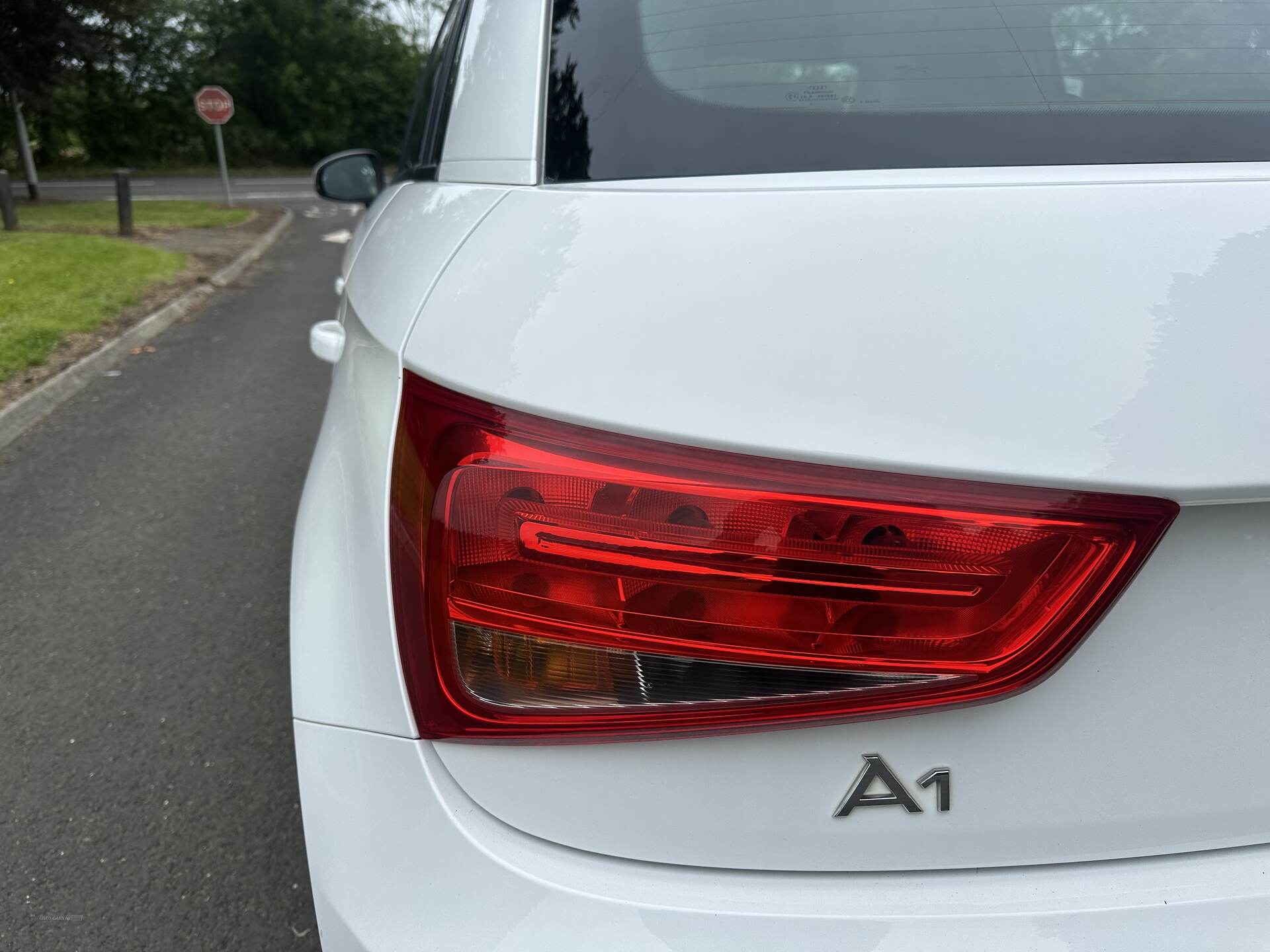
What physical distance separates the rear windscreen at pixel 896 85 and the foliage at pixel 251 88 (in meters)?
36.7

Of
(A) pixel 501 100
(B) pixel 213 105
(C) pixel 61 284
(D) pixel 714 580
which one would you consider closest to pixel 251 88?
(B) pixel 213 105

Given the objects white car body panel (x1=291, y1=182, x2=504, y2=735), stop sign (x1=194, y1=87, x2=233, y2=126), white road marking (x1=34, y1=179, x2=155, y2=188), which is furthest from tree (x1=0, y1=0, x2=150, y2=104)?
white car body panel (x1=291, y1=182, x2=504, y2=735)

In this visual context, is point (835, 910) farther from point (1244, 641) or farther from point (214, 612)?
point (214, 612)

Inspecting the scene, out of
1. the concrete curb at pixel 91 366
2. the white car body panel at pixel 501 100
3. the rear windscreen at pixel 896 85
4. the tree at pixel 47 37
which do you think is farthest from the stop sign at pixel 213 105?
the rear windscreen at pixel 896 85

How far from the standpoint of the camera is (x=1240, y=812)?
2.95 feet

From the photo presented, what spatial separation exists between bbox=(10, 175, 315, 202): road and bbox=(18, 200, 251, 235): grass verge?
103 inches

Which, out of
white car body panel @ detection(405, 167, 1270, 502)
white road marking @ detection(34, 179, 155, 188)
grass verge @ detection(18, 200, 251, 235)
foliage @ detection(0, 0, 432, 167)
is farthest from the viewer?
foliage @ detection(0, 0, 432, 167)

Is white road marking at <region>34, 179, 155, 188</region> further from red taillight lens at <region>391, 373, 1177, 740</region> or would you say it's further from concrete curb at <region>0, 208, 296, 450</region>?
red taillight lens at <region>391, 373, 1177, 740</region>

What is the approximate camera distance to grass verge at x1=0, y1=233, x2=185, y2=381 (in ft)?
20.5

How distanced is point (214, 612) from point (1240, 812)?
9.55 feet

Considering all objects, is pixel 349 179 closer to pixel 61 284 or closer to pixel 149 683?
pixel 149 683

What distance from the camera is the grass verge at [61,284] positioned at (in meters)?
6.25

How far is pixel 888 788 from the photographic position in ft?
2.91

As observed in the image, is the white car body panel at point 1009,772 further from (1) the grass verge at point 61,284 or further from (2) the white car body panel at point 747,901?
(1) the grass verge at point 61,284
